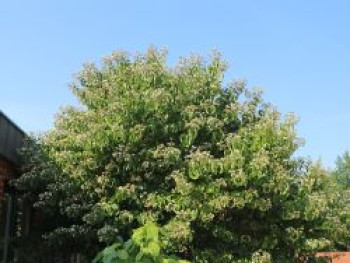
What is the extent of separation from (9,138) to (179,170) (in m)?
3.53

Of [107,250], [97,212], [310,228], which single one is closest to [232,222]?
[310,228]

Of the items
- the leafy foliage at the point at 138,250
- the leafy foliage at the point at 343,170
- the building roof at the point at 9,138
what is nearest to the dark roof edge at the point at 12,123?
the building roof at the point at 9,138

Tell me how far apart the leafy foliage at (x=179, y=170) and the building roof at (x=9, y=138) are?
1.87 ft

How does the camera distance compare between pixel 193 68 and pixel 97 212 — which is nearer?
pixel 97 212

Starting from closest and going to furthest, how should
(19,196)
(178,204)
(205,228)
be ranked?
(178,204) < (205,228) < (19,196)

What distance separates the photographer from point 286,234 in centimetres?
1491

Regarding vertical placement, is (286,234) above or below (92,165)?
below

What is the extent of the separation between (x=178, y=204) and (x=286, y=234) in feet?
10.2

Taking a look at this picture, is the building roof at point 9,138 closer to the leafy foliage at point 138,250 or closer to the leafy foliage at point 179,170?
the leafy foliage at point 179,170

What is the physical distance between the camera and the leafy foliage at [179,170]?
1335 centimetres

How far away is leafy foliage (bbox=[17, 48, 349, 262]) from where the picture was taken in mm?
13352

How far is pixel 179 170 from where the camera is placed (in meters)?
13.6

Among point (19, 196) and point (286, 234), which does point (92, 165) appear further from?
point (286, 234)

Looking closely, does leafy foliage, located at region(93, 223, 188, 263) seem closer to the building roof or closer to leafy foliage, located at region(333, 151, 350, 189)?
the building roof
